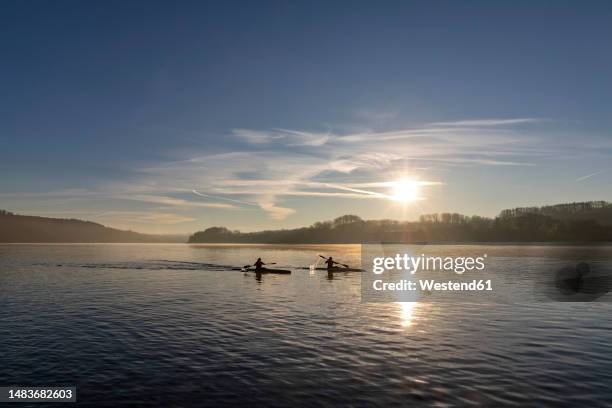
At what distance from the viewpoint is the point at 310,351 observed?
2716 centimetres

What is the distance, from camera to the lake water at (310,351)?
20.0 metres

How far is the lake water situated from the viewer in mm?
20031

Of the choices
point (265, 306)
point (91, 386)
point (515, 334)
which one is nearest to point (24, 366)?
point (91, 386)

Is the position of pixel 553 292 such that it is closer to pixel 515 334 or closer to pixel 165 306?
pixel 515 334

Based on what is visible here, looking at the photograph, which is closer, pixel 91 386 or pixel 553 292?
pixel 91 386

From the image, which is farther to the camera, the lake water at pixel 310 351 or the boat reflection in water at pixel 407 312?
the boat reflection in water at pixel 407 312

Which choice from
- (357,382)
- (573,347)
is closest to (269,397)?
(357,382)

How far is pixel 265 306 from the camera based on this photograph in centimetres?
4641

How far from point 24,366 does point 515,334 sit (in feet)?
104

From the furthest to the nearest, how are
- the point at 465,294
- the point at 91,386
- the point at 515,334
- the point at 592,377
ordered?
1. the point at 465,294
2. the point at 515,334
3. the point at 592,377
4. the point at 91,386

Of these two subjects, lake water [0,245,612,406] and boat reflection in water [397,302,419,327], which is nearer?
lake water [0,245,612,406]

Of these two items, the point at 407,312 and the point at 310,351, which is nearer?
the point at 310,351

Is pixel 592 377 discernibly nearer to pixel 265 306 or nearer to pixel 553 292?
pixel 265 306

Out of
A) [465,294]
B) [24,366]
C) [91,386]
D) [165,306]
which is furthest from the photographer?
[465,294]
